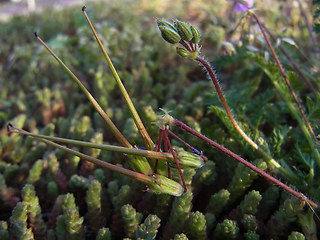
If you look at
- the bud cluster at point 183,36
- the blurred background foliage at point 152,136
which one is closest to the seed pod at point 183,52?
the bud cluster at point 183,36

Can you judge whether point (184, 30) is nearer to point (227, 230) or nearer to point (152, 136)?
point (152, 136)

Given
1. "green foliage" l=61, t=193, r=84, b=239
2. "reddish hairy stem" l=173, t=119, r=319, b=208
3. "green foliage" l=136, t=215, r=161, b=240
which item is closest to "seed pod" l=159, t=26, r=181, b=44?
"reddish hairy stem" l=173, t=119, r=319, b=208

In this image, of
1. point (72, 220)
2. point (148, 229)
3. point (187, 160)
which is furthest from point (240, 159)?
point (72, 220)

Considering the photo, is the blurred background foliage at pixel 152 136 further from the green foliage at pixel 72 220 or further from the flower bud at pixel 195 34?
the flower bud at pixel 195 34

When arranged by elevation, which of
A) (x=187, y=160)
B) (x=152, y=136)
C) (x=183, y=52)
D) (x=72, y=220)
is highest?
(x=183, y=52)

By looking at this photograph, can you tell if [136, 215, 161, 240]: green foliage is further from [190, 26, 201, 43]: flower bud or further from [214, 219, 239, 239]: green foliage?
[190, 26, 201, 43]: flower bud

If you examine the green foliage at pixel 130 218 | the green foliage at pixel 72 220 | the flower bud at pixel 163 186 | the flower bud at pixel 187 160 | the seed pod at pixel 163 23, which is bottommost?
the green foliage at pixel 72 220
